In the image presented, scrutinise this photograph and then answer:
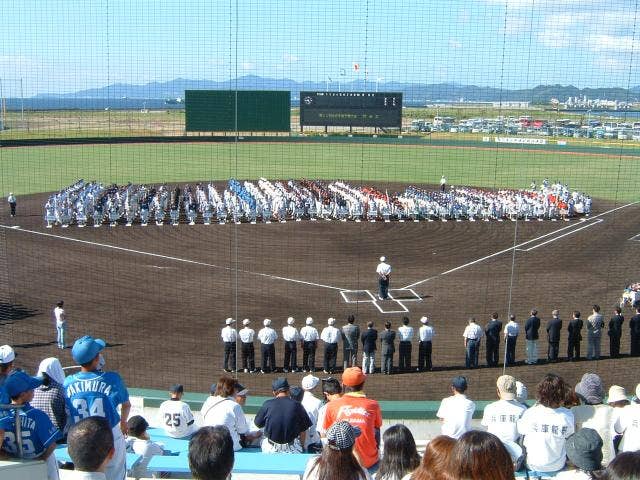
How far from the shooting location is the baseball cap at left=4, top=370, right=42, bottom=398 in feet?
12.3

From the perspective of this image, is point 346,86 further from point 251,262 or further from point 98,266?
point 98,266

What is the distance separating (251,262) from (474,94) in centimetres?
770

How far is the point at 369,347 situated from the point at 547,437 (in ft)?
20.2

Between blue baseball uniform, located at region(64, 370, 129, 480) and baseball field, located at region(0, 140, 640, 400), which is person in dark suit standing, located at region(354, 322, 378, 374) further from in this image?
blue baseball uniform, located at region(64, 370, 129, 480)

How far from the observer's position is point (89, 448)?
3.07 meters

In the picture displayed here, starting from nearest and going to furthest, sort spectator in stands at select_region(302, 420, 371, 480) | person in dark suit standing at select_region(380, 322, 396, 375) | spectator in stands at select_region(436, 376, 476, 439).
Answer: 1. spectator in stands at select_region(302, 420, 371, 480)
2. spectator in stands at select_region(436, 376, 476, 439)
3. person in dark suit standing at select_region(380, 322, 396, 375)

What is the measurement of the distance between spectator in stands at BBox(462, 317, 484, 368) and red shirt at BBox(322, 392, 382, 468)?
6.24m

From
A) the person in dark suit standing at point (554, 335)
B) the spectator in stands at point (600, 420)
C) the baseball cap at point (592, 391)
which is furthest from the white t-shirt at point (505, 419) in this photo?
the person in dark suit standing at point (554, 335)

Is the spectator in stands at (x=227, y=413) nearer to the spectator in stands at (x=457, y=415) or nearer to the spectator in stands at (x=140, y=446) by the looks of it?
the spectator in stands at (x=140, y=446)

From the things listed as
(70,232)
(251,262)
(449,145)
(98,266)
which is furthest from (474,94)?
(449,145)

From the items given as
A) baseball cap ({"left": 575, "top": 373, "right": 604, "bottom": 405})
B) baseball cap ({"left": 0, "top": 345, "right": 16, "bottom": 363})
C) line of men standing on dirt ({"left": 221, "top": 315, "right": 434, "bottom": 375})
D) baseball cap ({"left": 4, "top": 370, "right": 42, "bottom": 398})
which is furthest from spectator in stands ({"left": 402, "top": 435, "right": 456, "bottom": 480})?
line of men standing on dirt ({"left": 221, "top": 315, "right": 434, "bottom": 375})

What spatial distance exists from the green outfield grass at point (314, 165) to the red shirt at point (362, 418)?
2665 centimetres

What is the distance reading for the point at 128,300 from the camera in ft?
46.3

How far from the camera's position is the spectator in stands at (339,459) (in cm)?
284
